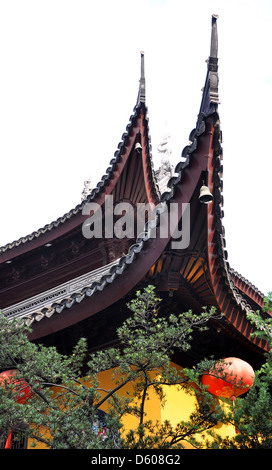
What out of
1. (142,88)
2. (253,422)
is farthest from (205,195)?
(142,88)

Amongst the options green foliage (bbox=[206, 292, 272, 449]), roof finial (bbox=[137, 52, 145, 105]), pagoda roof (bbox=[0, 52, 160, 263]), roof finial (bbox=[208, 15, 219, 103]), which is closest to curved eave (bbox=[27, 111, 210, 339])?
roof finial (bbox=[208, 15, 219, 103])

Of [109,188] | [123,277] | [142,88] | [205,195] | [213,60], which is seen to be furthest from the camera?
[109,188]

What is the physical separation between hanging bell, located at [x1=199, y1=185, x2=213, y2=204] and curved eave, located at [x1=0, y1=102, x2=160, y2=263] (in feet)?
11.7

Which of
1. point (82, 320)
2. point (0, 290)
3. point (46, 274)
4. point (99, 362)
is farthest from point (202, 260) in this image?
point (0, 290)

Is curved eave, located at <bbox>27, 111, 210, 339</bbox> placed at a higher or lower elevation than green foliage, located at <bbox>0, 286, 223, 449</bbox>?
higher

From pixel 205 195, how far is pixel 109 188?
3.93 metres

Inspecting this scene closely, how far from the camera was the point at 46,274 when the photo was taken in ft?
31.3

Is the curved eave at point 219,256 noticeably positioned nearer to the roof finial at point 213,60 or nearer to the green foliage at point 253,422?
the roof finial at point 213,60

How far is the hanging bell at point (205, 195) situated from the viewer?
15.7 ft

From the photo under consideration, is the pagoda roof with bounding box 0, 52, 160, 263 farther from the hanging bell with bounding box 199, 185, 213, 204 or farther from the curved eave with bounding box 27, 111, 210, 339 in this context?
the hanging bell with bounding box 199, 185, 213, 204

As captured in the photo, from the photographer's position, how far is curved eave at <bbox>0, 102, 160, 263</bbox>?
822cm

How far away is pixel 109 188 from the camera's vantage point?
855cm

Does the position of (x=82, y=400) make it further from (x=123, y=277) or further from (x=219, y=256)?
(x=219, y=256)
